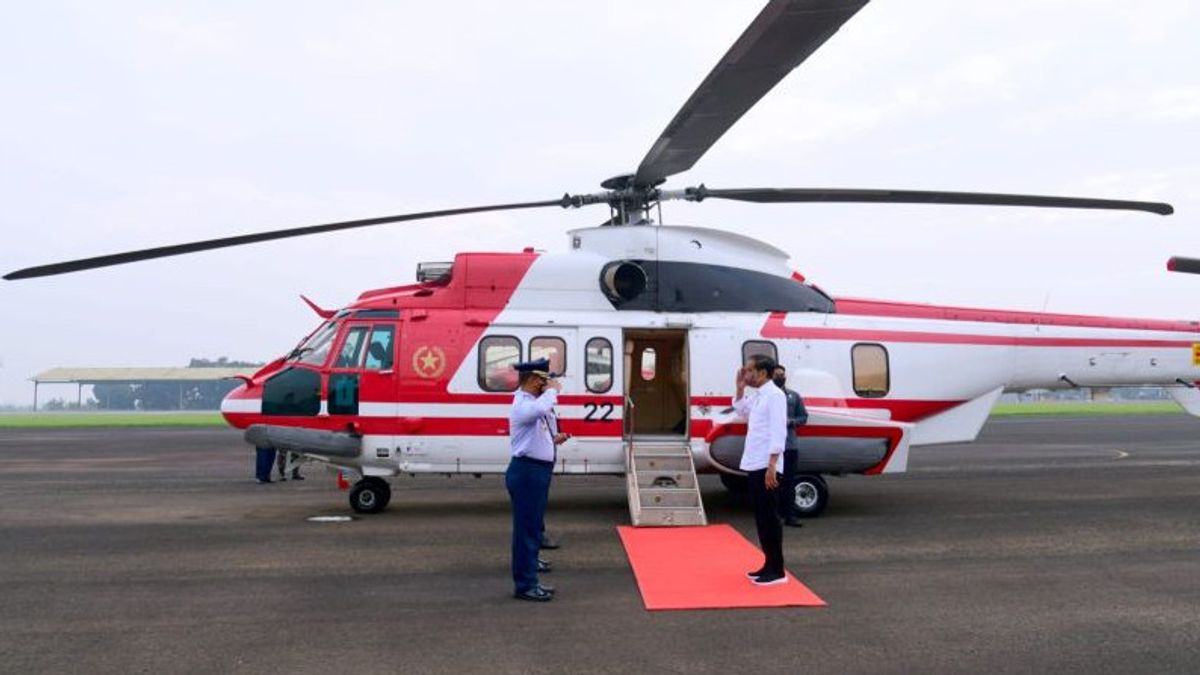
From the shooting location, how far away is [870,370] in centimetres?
1202

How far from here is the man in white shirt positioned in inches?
285

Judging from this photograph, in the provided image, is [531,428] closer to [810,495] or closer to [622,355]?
[622,355]

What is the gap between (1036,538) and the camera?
31.1ft

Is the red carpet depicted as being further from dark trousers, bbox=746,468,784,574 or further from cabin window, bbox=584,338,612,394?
cabin window, bbox=584,338,612,394

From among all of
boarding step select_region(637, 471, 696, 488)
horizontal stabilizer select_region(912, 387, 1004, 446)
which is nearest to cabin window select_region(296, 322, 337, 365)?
boarding step select_region(637, 471, 696, 488)

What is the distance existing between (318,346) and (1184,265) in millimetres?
10855

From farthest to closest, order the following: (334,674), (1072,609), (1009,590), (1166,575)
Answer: (1166,575), (1009,590), (1072,609), (334,674)

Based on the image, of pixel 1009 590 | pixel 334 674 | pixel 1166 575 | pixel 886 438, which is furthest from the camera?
pixel 886 438

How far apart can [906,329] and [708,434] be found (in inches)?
123

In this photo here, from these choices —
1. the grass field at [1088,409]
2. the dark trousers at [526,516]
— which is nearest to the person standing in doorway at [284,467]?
the dark trousers at [526,516]

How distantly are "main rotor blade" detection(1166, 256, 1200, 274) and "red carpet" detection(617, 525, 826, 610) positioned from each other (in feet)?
21.0

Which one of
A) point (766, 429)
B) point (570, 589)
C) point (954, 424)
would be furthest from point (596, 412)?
point (954, 424)

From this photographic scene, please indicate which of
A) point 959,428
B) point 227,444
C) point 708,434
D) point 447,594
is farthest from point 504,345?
point 227,444

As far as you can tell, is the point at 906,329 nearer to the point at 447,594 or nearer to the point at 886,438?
the point at 886,438
